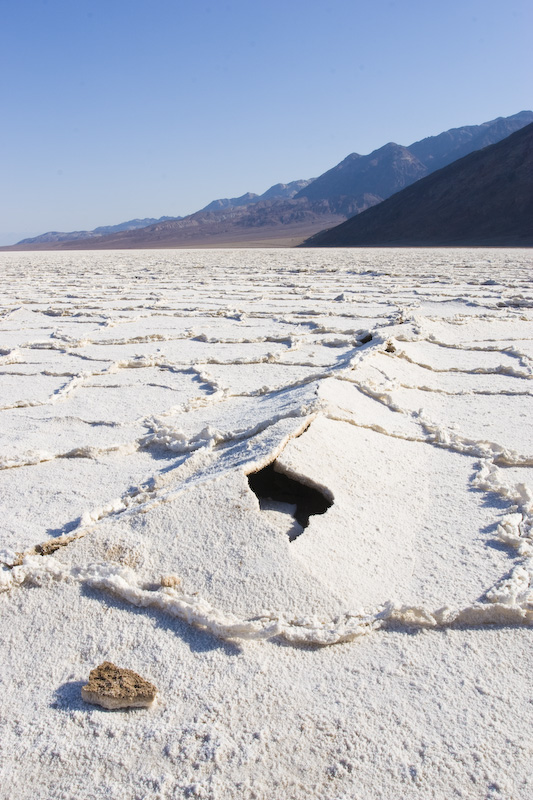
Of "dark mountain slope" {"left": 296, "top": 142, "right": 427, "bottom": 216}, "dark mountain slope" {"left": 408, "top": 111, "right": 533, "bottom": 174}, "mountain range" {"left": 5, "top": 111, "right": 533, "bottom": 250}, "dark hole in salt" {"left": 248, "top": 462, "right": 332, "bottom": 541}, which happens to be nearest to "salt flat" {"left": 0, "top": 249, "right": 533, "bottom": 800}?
"dark hole in salt" {"left": 248, "top": 462, "right": 332, "bottom": 541}

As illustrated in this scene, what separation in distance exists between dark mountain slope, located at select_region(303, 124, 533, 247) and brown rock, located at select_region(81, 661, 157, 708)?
2802cm

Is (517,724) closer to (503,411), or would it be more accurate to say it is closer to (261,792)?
(261,792)

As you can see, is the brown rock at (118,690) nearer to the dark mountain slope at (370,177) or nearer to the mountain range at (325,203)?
the mountain range at (325,203)

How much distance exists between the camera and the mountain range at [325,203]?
63.7m

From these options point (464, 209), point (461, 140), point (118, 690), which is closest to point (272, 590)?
point (118, 690)

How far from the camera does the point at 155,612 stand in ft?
4.47

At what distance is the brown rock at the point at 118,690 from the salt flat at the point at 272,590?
0.02 meters

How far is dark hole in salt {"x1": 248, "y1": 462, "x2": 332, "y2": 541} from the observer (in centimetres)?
182

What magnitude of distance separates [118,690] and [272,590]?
41cm

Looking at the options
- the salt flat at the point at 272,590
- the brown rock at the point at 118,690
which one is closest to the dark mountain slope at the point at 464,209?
the salt flat at the point at 272,590

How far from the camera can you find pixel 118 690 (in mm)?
1127

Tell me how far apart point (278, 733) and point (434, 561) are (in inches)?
25.9

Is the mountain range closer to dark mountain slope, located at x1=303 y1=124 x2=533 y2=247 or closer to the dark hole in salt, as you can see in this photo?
dark mountain slope, located at x1=303 y1=124 x2=533 y2=247

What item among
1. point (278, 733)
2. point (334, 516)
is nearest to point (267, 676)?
point (278, 733)
